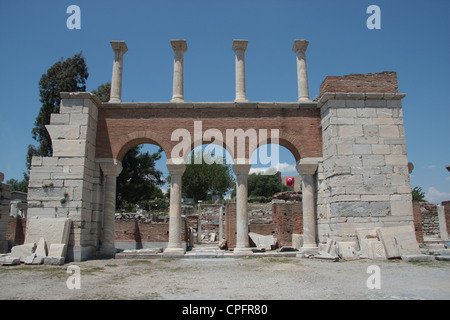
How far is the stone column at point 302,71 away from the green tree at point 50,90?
67.8 ft

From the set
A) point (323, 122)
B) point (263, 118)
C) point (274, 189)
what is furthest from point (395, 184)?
point (274, 189)

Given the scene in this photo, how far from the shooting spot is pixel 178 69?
1393cm

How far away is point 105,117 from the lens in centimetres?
1350

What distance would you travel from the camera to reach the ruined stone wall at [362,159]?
11.5 meters

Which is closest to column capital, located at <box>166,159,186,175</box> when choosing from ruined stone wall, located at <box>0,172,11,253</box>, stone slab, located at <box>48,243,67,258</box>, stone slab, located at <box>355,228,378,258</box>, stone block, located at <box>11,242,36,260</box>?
stone slab, located at <box>48,243,67,258</box>

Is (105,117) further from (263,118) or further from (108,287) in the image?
(108,287)

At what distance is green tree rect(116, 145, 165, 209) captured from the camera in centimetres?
3067

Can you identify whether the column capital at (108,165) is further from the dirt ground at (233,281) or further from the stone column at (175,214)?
the dirt ground at (233,281)

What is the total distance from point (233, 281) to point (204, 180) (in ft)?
136

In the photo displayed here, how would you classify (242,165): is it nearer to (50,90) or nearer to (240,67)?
(240,67)

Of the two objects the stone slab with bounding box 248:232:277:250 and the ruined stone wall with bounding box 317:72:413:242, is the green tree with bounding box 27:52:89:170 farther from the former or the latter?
the ruined stone wall with bounding box 317:72:413:242

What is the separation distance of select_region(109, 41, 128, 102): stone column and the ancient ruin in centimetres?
4

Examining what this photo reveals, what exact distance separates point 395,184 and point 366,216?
1.54m

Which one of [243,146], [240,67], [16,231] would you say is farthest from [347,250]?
[16,231]
